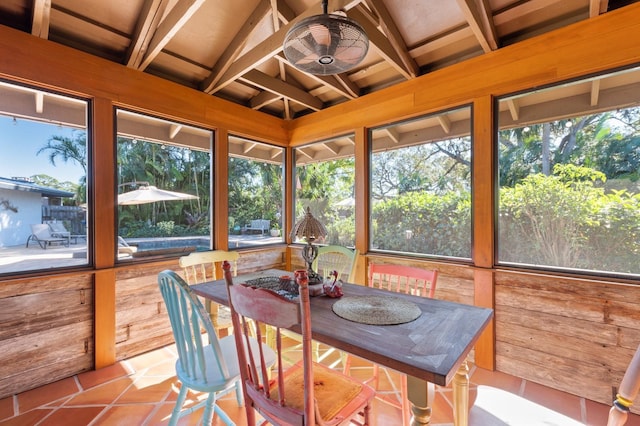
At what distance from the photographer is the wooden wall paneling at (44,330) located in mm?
2086

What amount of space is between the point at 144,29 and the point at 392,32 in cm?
200

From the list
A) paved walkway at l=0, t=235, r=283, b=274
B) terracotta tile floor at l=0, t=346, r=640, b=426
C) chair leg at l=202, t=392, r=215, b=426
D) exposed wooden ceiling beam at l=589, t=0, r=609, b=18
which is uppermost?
exposed wooden ceiling beam at l=589, t=0, r=609, b=18

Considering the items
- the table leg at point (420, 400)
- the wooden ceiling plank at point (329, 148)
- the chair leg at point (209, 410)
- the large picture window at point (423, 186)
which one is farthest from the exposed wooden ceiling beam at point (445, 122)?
the chair leg at point (209, 410)

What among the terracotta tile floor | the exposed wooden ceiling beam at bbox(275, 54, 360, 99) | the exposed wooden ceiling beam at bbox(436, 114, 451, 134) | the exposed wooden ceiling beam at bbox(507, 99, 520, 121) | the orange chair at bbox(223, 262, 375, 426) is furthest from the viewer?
the exposed wooden ceiling beam at bbox(275, 54, 360, 99)

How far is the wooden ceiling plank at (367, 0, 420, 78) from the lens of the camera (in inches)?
90.9

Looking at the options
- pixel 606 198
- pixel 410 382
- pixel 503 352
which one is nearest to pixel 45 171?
pixel 410 382

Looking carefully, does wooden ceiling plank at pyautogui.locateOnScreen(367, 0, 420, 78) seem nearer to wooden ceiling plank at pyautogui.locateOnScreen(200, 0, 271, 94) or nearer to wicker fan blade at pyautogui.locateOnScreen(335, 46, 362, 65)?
wooden ceiling plank at pyautogui.locateOnScreen(200, 0, 271, 94)

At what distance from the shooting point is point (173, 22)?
2137 mm

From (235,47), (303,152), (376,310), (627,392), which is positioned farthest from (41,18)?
(627,392)

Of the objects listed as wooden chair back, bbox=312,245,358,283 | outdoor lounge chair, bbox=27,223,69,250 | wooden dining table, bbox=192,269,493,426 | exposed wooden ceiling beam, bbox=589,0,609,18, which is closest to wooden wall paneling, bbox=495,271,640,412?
wooden dining table, bbox=192,269,493,426

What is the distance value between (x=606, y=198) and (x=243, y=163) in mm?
3496

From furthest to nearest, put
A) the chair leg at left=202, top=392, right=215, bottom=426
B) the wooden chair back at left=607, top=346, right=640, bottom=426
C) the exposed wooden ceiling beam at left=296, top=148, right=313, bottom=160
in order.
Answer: the exposed wooden ceiling beam at left=296, top=148, right=313, bottom=160 → the chair leg at left=202, top=392, right=215, bottom=426 → the wooden chair back at left=607, top=346, right=640, bottom=426

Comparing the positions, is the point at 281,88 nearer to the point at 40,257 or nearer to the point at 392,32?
the point at 392,32

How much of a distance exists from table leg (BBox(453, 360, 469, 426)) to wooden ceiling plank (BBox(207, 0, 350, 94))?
2228 mm
